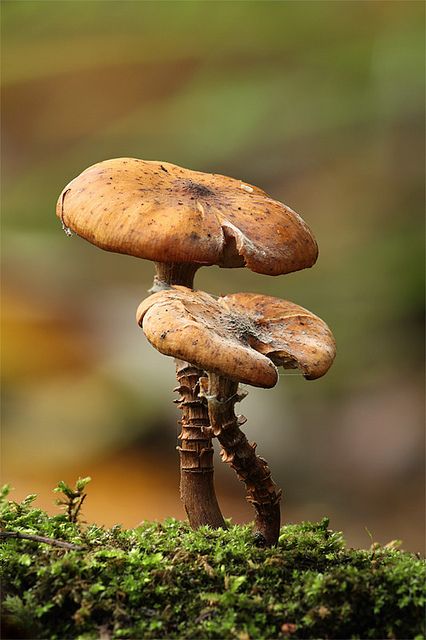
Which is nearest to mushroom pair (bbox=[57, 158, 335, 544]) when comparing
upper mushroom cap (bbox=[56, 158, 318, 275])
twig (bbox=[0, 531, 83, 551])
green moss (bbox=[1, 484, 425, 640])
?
upper mushroom cap (bbox=[56, 158, 318, 275])

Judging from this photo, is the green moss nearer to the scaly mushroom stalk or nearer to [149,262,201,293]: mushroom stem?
the scaly mushroom stalk

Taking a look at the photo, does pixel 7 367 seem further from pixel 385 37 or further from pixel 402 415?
pixel 385 37

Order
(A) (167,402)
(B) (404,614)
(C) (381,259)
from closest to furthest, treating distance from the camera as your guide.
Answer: (B) (404,614) < (A) (167,402) < (C) (381,259)

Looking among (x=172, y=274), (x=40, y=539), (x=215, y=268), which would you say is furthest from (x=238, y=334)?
(x=215, y=268)

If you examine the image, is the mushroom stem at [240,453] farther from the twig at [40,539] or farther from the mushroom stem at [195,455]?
the twig at [40,539]

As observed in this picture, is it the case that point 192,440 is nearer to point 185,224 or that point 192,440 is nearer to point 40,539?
point 40,539

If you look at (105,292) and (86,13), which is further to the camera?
(86,13)

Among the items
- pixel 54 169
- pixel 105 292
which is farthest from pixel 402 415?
pixel 54 169
